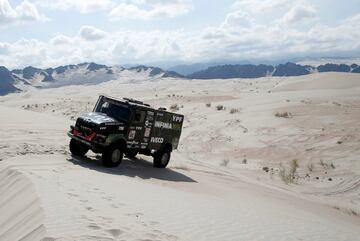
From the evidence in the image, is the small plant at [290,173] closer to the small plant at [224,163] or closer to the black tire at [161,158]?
the small plant at [224,163]

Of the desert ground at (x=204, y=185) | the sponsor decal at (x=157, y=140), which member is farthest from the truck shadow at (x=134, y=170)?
Result: the sponsor decal at (x=157, y=140)

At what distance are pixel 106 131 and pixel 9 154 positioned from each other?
3230mm


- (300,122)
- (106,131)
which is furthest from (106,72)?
(106,131)

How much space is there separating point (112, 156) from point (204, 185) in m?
3.09

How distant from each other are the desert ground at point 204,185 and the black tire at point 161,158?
53 cm

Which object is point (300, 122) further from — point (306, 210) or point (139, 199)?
point (139, 199)

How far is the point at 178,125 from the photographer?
1747cm

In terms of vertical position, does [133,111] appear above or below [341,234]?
above

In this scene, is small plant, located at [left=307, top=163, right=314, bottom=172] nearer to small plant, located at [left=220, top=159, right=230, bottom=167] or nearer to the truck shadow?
small plant, located at [left=220, top=159, right=230, bottom=167]

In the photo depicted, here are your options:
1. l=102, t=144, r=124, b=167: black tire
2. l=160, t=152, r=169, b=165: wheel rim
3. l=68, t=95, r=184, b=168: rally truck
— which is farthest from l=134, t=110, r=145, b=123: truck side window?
l=160, t=152, r=169, b=165: wheel rim

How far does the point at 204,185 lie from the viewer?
14.8 meters

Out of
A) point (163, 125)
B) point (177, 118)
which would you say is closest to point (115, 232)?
point (163, 125)

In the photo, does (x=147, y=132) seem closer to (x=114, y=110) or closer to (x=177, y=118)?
(x=114, y=110)

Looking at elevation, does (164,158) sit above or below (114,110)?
below
